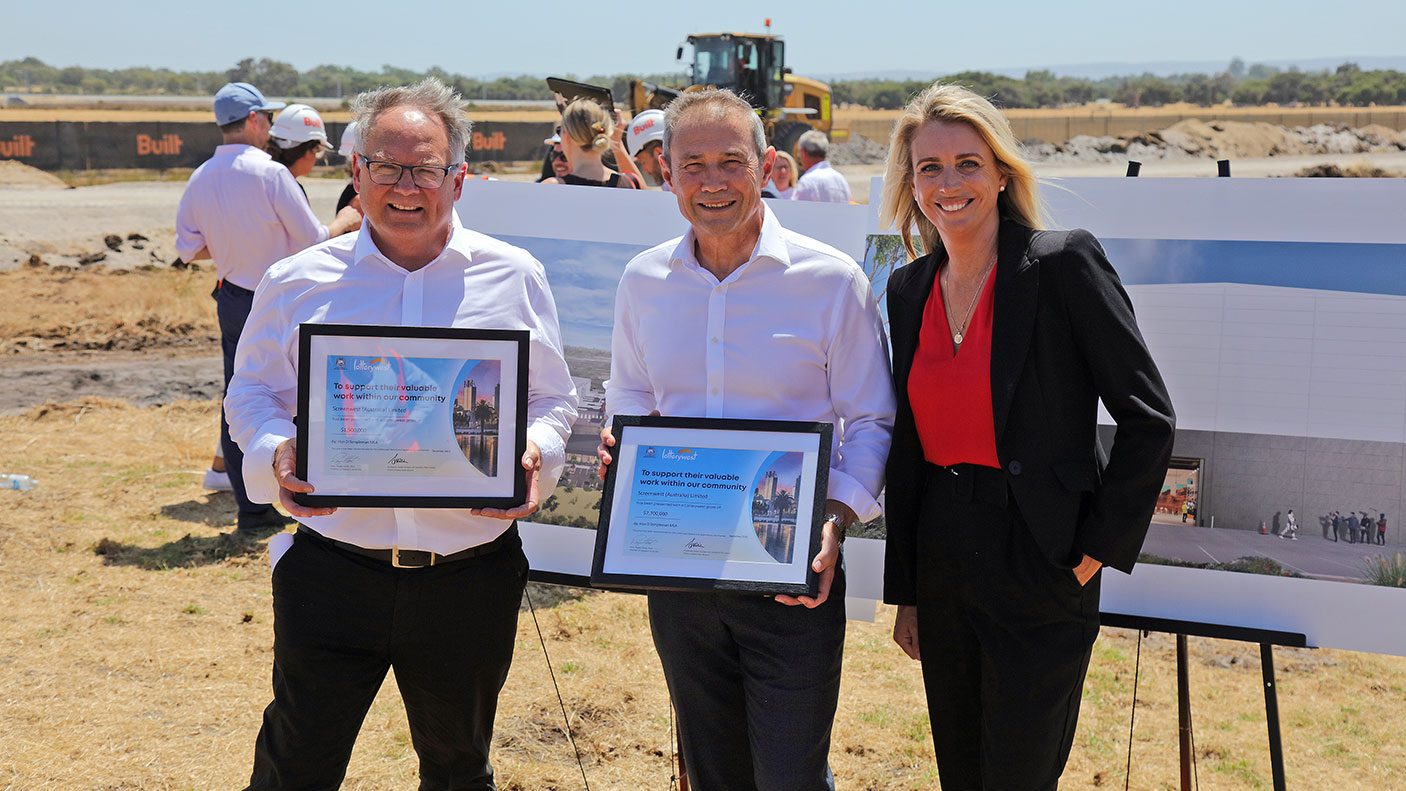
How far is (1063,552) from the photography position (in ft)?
8.00

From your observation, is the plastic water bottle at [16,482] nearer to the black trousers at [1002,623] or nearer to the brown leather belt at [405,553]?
the brown leather belt at [405,553]

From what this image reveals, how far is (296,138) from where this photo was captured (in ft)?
21.7

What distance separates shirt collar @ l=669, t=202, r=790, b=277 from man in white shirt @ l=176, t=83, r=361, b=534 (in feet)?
12.9

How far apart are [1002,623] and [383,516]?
154cm

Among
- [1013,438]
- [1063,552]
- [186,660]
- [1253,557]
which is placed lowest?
[186,660]

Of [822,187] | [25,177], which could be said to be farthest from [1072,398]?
[25,177]

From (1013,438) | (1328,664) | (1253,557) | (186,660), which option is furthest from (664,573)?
(1328,664)

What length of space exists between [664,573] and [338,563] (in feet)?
2.86

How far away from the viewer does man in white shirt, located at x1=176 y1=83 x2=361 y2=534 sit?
619 centimetres

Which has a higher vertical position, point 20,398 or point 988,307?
point 988,307

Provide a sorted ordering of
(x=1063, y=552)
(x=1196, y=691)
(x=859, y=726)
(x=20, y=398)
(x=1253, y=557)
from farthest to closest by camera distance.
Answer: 1. (x=20, y=398)
2. (x=1196, y=691)
3. (x=859, y=726)
4. (x=1253, y=557)
5. (x=1063, y=552)

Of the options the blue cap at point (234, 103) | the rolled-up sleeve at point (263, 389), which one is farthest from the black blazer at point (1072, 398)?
the blue cap at point (234, 103)

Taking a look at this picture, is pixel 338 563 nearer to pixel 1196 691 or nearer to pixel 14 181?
pixel 1196 691

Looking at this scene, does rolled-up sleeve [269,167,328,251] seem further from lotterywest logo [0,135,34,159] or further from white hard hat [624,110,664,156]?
lotterywest logo [0,135,34,159]
